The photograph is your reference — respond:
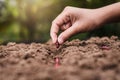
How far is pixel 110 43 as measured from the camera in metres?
3.25

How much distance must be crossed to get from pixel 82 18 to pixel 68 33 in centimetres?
28

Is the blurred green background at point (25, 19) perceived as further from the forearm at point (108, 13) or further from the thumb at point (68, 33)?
the thumb at point (68, 33)

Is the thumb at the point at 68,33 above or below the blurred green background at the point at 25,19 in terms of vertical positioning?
below

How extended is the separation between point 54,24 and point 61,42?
34 centimetres

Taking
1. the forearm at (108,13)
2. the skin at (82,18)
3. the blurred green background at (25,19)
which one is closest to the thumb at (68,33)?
the skin at (82,18)

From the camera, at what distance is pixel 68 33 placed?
3.20 meters

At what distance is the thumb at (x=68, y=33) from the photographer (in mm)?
3150

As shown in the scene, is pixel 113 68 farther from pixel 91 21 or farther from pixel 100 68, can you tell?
pixel 91 21

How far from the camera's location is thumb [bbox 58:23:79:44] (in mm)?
3150

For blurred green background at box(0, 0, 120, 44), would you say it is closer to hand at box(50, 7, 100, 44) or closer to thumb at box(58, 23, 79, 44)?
hand at box(50, 7, 100, 44)

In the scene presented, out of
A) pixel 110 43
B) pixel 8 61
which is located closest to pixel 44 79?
pixel 8 61

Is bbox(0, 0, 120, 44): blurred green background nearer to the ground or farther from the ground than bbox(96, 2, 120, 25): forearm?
farther from the ground

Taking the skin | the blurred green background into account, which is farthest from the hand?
the blurred green background

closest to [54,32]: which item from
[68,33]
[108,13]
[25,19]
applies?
[68,33]
